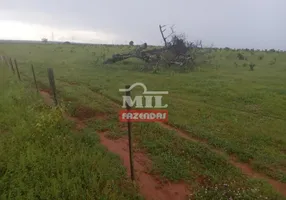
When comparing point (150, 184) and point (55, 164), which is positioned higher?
point (55, 164)

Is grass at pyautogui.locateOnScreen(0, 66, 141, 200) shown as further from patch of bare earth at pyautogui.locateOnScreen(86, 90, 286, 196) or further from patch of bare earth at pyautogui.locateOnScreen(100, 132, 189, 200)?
patch of bare earth at pyautogui.locateOnScreen(86, 90, 286, 196)

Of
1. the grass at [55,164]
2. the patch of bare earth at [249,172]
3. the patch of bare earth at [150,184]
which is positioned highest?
the grass at [55,164]

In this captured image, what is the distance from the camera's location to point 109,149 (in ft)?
19.5

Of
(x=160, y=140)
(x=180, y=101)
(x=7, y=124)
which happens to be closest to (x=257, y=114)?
(x=180, y=101)

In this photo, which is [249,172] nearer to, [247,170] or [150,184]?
[247,170]

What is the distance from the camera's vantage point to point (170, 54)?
18609 mm

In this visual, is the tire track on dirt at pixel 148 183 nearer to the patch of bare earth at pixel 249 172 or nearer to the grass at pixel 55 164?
the grass at pixel 55 164

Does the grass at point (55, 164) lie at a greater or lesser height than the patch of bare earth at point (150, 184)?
greater

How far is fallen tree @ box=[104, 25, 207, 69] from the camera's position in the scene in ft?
58.5

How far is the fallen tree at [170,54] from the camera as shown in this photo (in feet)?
58.5

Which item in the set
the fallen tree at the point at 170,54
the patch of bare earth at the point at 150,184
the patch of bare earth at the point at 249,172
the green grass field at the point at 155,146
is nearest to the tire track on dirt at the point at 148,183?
the patch of bare earth at the point at 150,184

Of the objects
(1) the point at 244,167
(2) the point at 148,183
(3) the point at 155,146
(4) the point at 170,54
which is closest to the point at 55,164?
(2) the point at 148,183

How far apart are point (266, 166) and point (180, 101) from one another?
4.76 m

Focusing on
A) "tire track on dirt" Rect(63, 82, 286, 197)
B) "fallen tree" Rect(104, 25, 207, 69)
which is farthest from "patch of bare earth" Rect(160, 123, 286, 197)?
"fallen tree" Rect(104, 25, 207, 69)
